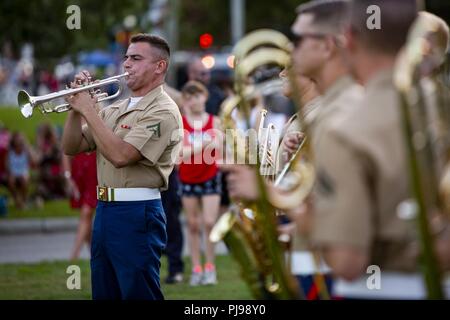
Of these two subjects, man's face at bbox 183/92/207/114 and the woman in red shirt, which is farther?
man's face at bbox 183/92/207/114

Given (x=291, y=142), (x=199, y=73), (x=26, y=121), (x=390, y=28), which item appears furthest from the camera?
(x=26, y=121)

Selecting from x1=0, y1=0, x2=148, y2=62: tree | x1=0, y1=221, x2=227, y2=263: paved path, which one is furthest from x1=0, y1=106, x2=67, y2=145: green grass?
x1=0, y1=221, x2=227, y2=263: paved path

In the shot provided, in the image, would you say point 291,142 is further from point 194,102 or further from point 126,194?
point 194,102

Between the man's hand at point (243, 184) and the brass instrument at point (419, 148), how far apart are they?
0.71 meters

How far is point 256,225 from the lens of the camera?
5.15m

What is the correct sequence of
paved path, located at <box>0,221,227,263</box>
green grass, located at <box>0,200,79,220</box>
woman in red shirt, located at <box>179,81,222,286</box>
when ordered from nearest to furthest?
woman in red shirt, located at <box>179,81,222,286</box> < paved path, located at <box>0,221,227,263</box> < green grass, located at <box>0,200,79,220</box>

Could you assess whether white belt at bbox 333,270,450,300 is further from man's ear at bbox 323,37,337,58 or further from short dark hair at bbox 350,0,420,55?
man's ear at bbox 323,37,337,58

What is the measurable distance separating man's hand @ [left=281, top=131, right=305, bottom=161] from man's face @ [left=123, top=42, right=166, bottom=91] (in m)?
1.24

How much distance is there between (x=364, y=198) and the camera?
12.6 ft

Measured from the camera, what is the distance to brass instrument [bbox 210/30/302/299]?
14.8 feet

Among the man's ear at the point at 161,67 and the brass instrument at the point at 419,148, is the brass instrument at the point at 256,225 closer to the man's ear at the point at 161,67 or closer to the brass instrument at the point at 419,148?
the brass instrument at the point at 419,148

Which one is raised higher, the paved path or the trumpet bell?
the trumpet bell

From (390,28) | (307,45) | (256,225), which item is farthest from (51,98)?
(390,28)

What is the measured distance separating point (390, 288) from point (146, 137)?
3.19m
